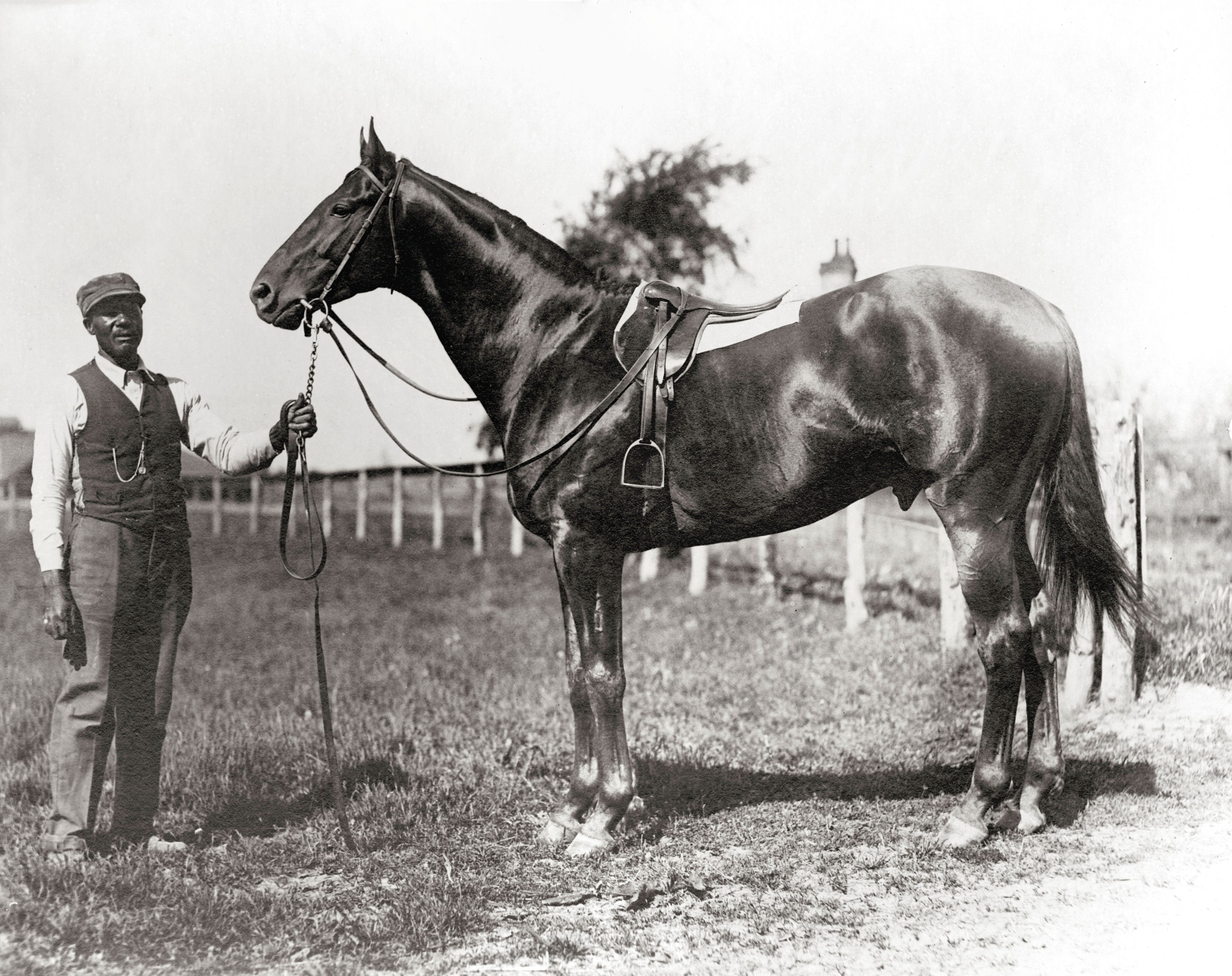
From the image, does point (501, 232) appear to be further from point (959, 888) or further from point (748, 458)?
point (959, 888)

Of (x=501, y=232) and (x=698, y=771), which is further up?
(x=501, y=232)

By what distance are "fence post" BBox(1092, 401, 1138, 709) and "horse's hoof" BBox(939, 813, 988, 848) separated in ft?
7.29

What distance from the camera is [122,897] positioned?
343 centimetres

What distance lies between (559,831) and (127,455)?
7.83 feet

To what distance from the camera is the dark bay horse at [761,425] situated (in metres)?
3.73

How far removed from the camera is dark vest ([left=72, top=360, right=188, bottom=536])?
377cm

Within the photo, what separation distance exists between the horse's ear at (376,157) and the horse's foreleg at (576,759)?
1.88 m

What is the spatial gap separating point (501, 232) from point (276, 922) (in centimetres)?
286

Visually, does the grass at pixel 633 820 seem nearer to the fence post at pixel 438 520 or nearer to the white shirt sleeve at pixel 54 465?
the white shirt sleeve at pixel 54 465

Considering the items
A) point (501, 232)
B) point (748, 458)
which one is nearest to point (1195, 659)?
point (748, 458)

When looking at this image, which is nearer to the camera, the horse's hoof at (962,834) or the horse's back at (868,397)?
the horse's back at (868,397)

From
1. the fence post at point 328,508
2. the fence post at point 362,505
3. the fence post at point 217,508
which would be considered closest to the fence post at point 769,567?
the fence post at point 362,505

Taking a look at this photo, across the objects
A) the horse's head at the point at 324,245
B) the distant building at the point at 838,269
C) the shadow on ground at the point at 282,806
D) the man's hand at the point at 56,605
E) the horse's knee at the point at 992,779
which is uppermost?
the distant building at the point at 838,269

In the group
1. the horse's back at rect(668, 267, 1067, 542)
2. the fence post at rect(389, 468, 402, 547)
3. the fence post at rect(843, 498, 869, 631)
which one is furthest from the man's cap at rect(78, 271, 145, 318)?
the fence post at rect(389, 468, 402, 547)
